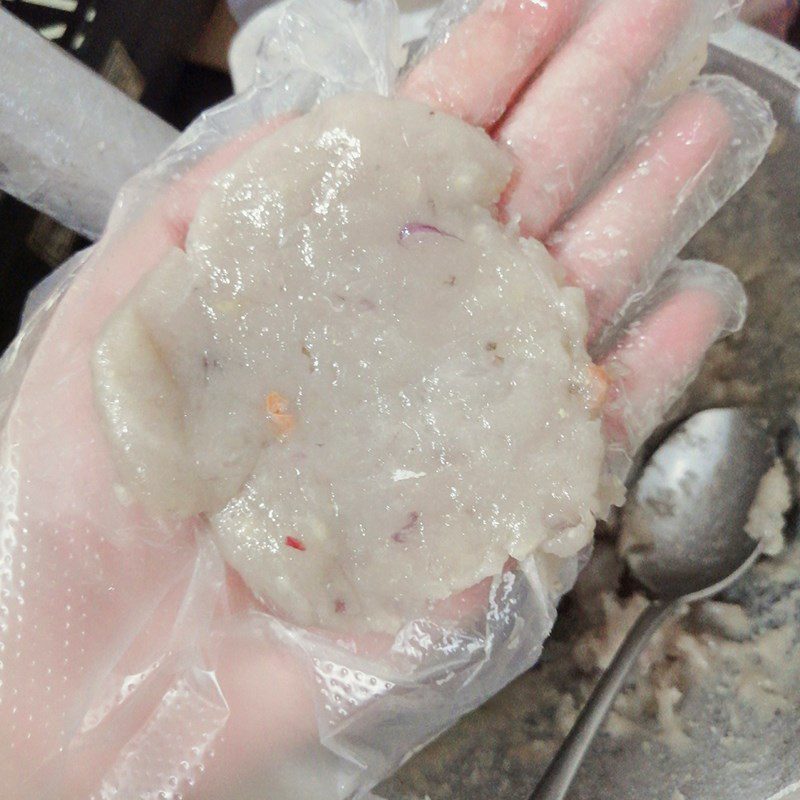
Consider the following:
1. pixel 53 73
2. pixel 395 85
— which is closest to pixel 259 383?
pixel 395 85

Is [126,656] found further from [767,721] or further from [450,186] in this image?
[767,721]

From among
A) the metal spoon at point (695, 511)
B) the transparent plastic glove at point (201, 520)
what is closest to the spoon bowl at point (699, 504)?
the metal spoon at point (695, 511)

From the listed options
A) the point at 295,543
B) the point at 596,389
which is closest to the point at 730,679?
the point at 596,389

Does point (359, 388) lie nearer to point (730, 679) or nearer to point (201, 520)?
point (201, 520)

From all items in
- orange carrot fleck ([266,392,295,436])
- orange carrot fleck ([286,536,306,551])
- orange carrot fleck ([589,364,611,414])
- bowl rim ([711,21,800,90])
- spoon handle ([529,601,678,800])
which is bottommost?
spoon handle ([529,601,678,800])

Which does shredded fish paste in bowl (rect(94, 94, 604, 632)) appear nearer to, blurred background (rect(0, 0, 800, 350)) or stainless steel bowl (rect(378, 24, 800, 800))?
stainless steel bowl (rect(378, 24, 800, 800))

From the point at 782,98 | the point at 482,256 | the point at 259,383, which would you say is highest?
the point at 782,98

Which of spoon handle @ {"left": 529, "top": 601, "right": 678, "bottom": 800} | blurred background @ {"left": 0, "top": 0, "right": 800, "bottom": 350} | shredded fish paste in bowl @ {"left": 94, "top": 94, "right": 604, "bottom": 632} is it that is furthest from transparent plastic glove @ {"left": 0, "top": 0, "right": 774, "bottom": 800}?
blurred background @ {"left": 0, "top": 0, "right": 800, "bottom": 350}

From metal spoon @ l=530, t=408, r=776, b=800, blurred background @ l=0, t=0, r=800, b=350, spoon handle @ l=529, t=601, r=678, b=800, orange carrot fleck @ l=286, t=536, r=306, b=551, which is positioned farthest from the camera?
blurred background @ l=0, t=0, r=800, b=350
